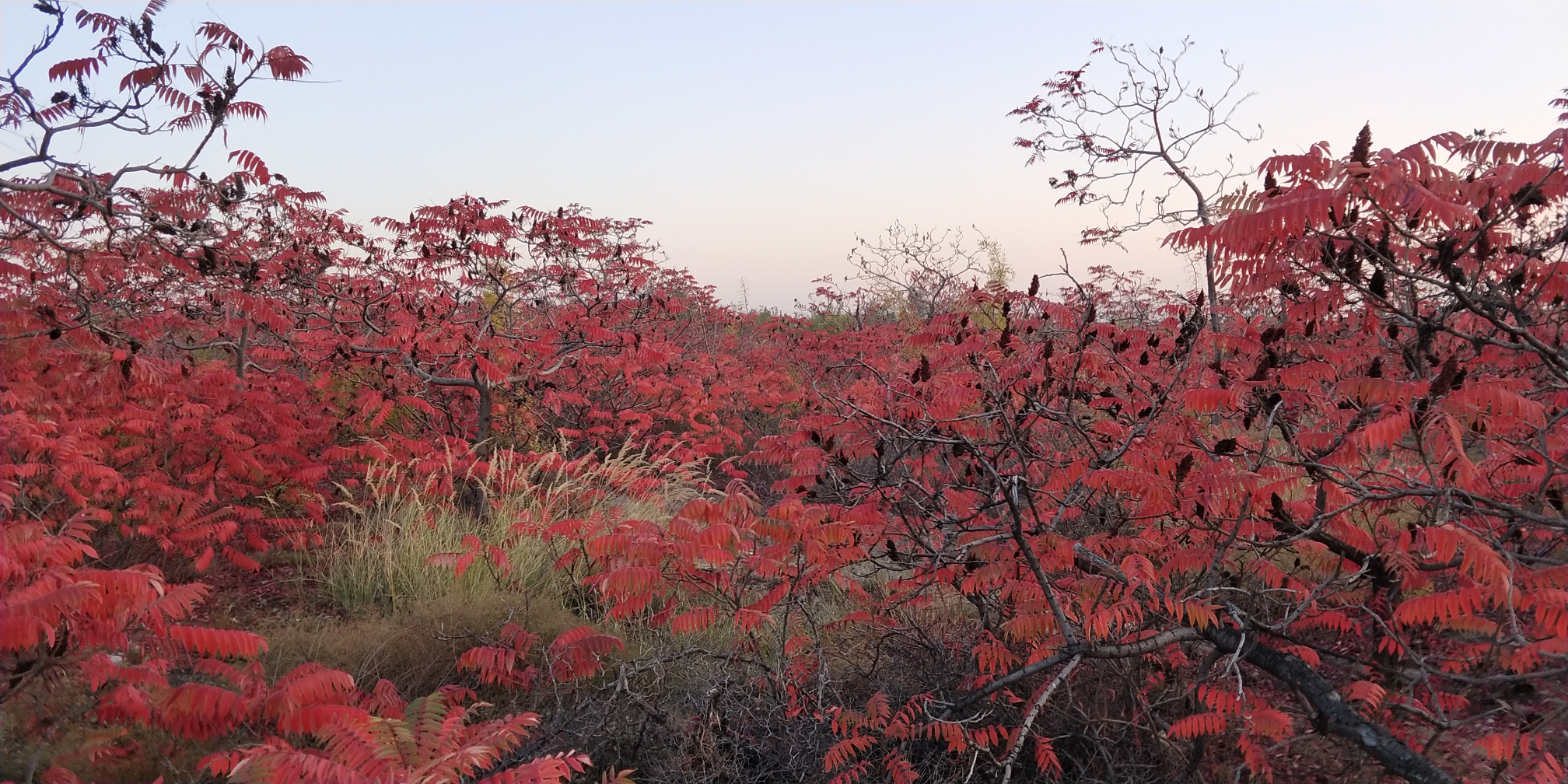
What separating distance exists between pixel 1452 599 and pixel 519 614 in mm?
4789

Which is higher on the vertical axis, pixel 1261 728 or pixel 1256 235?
pixel 1256 235

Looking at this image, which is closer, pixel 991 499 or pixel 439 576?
pixel 991 499

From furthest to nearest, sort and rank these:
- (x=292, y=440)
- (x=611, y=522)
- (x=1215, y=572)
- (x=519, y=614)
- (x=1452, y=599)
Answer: (x=292, y=440) → (x=611, y=522) → (x=519, y=614) → (x=1215, y=572) → (x=1452, y=599)

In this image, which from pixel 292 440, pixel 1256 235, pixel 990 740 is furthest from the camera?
pixel 292 440

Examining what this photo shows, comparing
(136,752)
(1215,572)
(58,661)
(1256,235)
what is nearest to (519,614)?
(136,752)

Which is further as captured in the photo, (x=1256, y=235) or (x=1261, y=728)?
(x=1261, y=728)

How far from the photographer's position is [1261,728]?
12.0 ft

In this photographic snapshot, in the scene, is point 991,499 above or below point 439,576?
above

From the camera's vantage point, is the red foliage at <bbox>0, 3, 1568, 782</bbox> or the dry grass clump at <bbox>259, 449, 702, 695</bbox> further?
the dry grass clump at <bbox>259, 449, 702, 695</bbox>

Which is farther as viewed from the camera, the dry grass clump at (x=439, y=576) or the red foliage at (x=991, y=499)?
the dry grass clump at (x=439, y=576)

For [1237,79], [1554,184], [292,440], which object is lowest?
[292,440]

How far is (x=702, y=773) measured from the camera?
3.78m

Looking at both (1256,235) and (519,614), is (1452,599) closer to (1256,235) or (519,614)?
(1256,235)

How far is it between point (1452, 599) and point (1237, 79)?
724 cm
